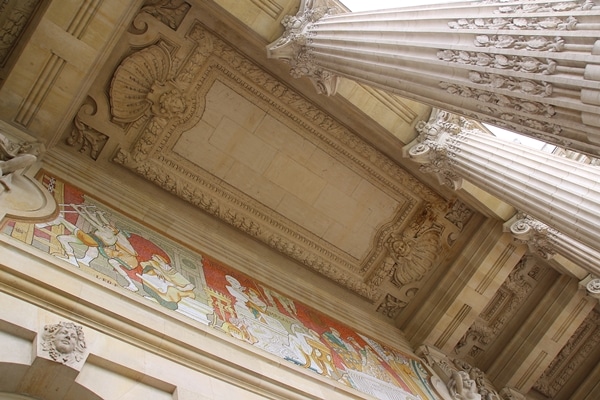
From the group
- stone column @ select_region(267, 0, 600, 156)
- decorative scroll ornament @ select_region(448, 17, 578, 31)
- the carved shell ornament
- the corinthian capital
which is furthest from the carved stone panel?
decorative scroll ornament @ select_region(448, 17, 578, 31)

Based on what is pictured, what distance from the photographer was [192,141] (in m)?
8.10

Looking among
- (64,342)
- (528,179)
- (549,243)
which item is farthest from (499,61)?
(549,243)

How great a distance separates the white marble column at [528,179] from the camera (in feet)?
13.7

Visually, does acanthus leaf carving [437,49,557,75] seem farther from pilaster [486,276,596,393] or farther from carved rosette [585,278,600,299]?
pilaster [486,276,596,393]

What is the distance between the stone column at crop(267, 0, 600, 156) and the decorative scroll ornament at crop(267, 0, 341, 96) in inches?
44.8

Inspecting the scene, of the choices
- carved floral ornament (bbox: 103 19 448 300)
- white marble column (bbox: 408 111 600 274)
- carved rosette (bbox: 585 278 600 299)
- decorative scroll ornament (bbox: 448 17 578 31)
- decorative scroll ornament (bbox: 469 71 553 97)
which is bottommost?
carved floral ornament (bbox: 103 19 448 300)

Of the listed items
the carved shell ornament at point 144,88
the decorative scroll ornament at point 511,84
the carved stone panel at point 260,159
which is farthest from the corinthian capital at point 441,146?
the carved shell ornament at point 144,88

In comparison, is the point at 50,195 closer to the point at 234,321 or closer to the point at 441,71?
the point at 234,321

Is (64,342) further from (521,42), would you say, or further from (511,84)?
(521,42)

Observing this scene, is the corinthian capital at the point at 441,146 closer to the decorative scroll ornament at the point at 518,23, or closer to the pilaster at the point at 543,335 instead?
the decorative scroll ornament at the point at 518,23

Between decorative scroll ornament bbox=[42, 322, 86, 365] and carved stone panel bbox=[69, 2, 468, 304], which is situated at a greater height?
carved stone panel bbox=[69, 2, 468, 304]

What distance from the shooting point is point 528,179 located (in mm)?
4980

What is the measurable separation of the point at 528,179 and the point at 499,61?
1.83 meters

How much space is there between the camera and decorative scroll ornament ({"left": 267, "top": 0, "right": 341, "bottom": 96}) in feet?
21.9
